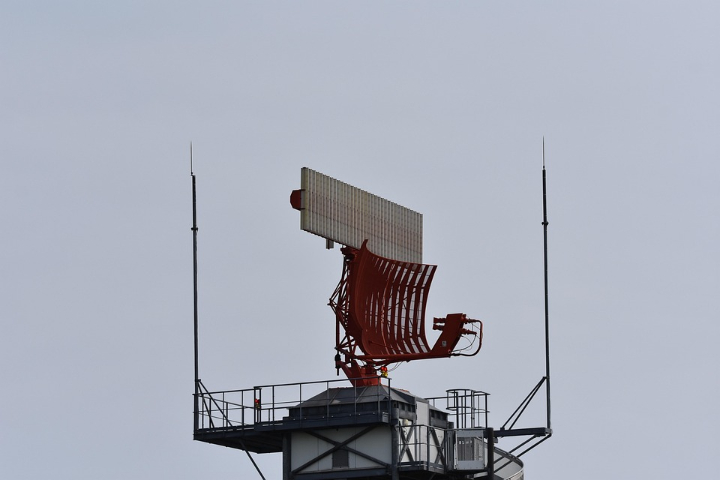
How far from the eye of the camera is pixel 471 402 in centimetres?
11006

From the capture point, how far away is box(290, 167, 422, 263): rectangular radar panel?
10969 centimetres

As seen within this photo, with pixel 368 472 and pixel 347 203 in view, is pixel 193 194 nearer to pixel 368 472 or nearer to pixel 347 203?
pixel 347 203

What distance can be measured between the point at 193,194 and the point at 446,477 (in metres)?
17.1

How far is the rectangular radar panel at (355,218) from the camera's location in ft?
360

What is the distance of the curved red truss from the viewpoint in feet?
362

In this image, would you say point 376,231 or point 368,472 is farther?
point 376,231

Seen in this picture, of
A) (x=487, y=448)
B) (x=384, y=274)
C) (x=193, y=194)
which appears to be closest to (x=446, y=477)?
(x=487, y=448)

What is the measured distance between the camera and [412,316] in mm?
113750

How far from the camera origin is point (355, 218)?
113m

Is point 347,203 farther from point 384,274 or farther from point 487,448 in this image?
point 487,448

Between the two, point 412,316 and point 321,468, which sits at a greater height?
point 412,316

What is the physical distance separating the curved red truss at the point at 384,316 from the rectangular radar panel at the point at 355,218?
121 cm

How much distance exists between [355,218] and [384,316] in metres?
4.56

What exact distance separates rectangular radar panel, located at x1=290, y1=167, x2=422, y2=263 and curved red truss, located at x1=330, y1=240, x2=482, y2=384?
1214 millimetres
